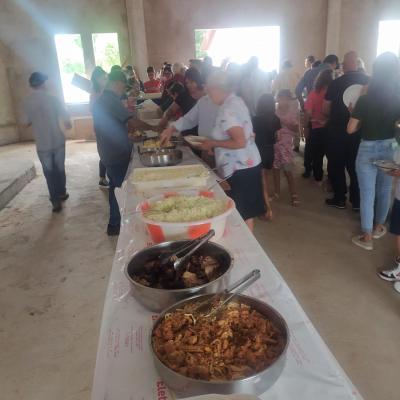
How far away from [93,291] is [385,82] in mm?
2440

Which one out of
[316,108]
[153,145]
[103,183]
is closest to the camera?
[153,145]

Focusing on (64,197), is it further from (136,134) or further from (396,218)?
(396,218)

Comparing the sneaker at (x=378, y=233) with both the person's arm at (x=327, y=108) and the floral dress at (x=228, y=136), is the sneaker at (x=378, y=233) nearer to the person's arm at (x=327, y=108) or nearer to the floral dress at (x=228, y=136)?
the person's arm at (x=327, y=108)

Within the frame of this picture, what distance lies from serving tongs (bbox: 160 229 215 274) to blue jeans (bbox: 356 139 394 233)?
1.96 meters

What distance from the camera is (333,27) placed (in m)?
8.89

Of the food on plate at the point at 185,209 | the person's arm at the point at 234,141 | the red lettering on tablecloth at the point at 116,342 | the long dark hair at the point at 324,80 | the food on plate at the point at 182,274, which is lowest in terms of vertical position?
the red lettering on tablecloth at the point at 116,342

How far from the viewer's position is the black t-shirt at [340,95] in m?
3.33

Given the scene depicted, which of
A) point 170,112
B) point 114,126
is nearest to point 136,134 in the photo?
point 170,112

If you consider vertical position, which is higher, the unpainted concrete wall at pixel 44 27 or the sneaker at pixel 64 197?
the unpainted concrete wall at pixel 44 27

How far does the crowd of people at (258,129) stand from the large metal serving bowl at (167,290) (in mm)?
996

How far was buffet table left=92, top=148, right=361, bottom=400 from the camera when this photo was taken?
2.57ft

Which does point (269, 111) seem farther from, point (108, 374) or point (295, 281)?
point (108, 374)

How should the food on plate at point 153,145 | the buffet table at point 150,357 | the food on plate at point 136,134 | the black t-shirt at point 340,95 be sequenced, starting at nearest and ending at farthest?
the buffet table at point 150,357 < the food on plate at point 153,145 < the black t-shirt at point 340,95 < the food on plate at point 136,134

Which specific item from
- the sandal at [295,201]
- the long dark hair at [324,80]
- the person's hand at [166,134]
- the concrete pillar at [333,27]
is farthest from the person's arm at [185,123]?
the concrete pillar at [333,27]
